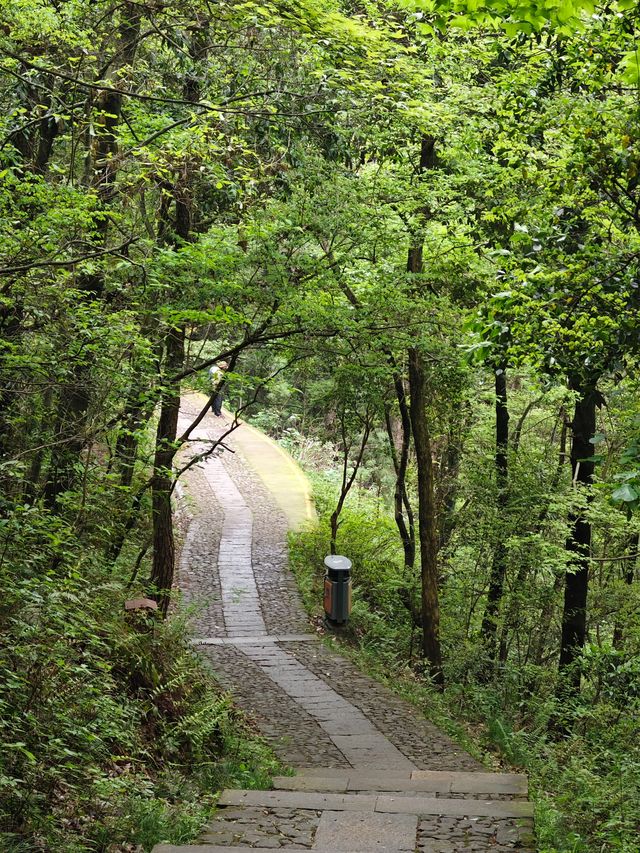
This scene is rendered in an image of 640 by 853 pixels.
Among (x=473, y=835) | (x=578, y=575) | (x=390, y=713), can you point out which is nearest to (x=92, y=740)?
(x=473, y=835)

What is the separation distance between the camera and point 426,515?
12953 millimetres

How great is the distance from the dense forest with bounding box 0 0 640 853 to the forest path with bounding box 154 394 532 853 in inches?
19.3

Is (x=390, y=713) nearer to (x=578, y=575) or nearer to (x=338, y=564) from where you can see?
(x=338, y=564)

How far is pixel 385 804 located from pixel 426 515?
7337 millimetres

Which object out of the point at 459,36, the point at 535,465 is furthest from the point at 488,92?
the point at 535,465

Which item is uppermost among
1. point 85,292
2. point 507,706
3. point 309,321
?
point 309,321

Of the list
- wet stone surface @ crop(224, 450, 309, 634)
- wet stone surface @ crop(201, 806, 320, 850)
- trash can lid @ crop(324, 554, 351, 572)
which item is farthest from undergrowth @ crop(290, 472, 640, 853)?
wet stone surface @ crop(201, 806, 320, 850)

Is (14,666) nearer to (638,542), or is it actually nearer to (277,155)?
(277,155)

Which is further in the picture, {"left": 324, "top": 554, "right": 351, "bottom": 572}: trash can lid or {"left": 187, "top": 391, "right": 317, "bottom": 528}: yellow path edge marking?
{"left": 187, "top": 391, "right": 317, "bottom": 528}: yellow path edge marking

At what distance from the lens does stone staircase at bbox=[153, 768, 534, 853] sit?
5113mm

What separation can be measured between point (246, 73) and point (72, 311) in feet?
11.5

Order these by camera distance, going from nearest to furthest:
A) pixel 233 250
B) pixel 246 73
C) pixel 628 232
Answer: pixel 628 232 → pixel 246 73 → pixel 233 250

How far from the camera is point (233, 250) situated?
9758 mm

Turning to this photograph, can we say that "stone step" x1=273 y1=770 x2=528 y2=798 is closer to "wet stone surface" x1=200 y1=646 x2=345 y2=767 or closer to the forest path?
the forest path
